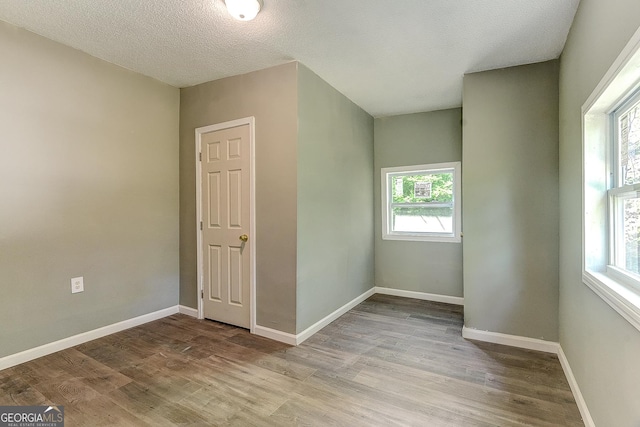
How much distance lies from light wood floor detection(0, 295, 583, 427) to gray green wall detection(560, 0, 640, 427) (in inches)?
13.4

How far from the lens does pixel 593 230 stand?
69.1 inches

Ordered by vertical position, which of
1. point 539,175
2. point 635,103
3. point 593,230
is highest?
point 635,103

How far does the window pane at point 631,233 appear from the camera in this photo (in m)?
1.40

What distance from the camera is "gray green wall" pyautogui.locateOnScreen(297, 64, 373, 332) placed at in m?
2.75

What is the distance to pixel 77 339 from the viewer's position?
101 inches

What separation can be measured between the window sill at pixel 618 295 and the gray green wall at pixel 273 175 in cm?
198

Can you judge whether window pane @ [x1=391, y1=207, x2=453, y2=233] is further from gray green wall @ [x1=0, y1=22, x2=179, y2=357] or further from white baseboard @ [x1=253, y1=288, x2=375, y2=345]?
gray green wall @ [x1=0, y1=22, x2=179, y2=357]

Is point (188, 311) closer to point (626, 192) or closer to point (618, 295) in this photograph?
point (618, 295)

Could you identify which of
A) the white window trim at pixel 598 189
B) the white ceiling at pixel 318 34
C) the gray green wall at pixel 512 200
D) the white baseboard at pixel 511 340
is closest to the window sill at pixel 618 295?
the white window trim at pixel 598 189

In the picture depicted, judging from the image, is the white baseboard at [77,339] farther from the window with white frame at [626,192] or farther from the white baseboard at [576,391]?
the window with white frame at [626,192]

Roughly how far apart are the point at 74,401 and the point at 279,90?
2.67m

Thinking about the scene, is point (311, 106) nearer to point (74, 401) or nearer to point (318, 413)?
point (318, 413)

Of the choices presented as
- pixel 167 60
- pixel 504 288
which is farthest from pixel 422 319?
pixel 167 60

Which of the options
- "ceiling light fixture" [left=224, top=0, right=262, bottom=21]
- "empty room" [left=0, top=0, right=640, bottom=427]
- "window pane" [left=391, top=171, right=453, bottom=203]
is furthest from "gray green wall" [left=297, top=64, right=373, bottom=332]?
"ceiling light fixture" [left=224, top=0, right=262, bottom=21]
